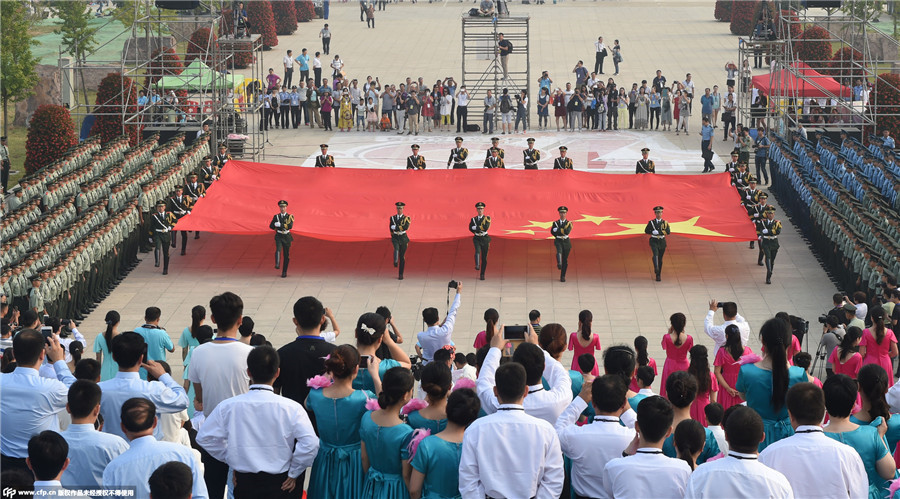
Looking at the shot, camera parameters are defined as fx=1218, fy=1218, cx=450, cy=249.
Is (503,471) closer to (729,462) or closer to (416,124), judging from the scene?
(729,462)

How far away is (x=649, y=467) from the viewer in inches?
276

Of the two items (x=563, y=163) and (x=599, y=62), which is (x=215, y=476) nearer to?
(x=563, y=163)

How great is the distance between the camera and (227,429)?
25.4ft

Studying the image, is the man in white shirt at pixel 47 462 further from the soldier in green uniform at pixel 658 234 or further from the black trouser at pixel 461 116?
the black trouser at pixel 461 116

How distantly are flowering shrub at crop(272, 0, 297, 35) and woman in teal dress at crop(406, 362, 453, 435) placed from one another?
44.6 m

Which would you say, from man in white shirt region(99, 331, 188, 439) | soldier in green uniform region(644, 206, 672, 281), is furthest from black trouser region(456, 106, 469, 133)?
man in white shirt region(99, 331, 188, 439)

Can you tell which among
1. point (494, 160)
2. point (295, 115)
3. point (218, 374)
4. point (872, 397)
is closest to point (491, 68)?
point (295, 115)

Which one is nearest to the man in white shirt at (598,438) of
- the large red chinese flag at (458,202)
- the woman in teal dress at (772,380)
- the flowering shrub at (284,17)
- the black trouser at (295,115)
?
the woman in teal dress at (772,380)

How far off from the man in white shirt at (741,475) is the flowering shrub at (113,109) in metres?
25.5

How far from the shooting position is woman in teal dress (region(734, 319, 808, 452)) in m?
9.27

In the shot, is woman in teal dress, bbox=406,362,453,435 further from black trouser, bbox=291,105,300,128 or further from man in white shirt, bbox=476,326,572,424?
black trouser, bbox=291,105,300,128

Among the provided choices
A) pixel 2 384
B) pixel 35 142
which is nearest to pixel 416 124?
pixel 35 142

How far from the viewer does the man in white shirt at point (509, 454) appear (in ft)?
23.8

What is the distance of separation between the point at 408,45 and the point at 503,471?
43.7 meters
